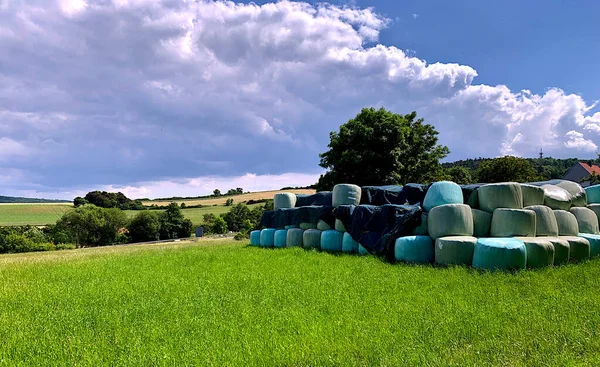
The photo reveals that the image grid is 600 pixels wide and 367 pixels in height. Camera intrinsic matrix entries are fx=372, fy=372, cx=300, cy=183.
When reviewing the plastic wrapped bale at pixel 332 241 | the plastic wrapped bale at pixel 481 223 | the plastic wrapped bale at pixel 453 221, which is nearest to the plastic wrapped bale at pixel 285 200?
the plastic wrapped bale at pixel 332 241

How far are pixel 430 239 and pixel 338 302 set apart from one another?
186 inches

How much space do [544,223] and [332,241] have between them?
5875 mm

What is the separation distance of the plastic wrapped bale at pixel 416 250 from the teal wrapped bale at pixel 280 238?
6187mm

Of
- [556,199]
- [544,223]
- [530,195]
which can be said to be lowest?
[544,223]

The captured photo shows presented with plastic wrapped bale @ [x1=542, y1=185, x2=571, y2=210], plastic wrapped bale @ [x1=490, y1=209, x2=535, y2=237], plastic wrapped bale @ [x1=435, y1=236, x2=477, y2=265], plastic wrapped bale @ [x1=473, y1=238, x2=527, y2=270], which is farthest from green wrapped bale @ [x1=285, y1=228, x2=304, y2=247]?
plastic wrapped bale @ [x1=542, y1=185, x2=571, y2=210]

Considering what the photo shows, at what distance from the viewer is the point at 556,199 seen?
32.3 ft

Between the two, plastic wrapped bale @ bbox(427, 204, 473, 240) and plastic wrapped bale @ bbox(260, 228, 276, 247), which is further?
plastic wrapped bale @ bbox(260, 228, 276, 247)

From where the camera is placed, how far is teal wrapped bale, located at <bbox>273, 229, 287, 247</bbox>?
1459 cm

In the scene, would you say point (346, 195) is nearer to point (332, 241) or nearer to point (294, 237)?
point (332, 241)

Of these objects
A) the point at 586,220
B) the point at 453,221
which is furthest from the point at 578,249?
the point at 453,221

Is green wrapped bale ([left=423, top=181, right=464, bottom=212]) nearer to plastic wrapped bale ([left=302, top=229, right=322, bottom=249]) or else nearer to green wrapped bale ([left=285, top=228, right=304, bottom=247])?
plastic wrapped bale ([left=302, top=229, right=322, bottom=249])

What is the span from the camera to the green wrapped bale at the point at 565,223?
923 cm

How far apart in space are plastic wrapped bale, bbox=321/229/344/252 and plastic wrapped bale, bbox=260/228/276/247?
3.42 metres

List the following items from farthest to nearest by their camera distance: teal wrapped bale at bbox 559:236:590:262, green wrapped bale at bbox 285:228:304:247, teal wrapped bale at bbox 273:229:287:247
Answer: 1. teal wrapped bale at bbox 273:229:287:247
2. green wrapped bale at bbox 285:228:304:247
3. teal wrapped bale at bbox 559:236:590:262
